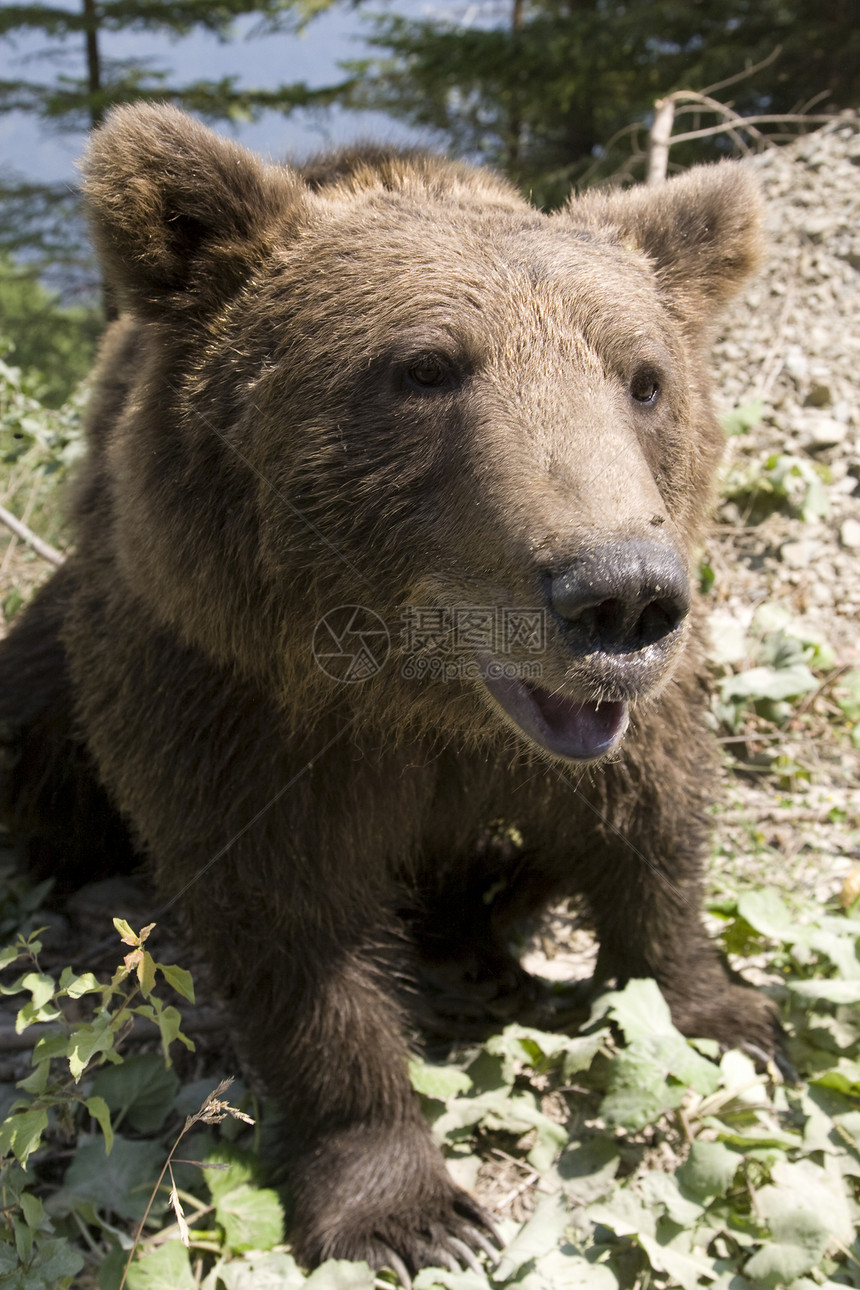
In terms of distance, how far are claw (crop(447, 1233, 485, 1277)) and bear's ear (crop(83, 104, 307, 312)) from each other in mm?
2613

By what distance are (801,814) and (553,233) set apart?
117 inches

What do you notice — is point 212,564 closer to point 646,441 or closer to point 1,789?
point 646,441

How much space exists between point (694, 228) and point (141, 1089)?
2.98 metres

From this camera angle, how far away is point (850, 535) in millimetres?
5730

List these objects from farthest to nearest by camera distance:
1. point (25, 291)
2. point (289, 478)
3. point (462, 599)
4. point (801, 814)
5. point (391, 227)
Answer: point (25, 291), point (801, 814), point (391, 227), point (289, 478), point (462, 599)

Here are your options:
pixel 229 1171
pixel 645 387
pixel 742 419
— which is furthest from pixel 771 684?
pixel 229 1171

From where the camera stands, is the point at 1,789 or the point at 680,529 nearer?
the point at 680,529

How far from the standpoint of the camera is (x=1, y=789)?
14.0 ft

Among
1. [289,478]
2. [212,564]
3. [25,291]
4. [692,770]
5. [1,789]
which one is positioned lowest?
[25,291]

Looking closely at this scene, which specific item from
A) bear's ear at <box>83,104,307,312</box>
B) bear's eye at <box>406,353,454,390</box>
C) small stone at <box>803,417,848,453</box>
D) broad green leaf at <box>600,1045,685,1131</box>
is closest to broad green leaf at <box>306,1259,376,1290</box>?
broad green leaf at <box>600,1045,685,1131</box>

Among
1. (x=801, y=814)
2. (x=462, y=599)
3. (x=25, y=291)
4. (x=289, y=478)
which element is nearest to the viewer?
(x=462, y=599)

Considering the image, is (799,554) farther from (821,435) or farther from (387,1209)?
(387,1209)

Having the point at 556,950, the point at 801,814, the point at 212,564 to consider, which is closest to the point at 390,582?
the point at 212,564

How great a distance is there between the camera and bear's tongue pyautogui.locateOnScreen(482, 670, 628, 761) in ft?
7.43
